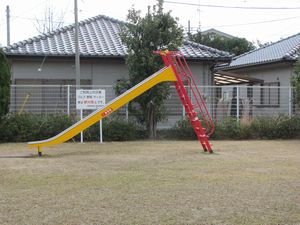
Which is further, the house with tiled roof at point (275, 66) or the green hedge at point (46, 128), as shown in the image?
the house with tiled roof at point (275, 66)

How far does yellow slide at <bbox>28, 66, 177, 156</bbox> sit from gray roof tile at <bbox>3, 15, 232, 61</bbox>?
17.8 ft

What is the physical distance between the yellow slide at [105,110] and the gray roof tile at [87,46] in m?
5.44

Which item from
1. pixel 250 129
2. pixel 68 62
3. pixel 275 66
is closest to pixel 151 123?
pixel 250 129

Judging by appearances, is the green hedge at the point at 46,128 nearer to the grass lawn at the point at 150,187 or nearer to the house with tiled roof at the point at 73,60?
the grass lawn at the point at 150,187

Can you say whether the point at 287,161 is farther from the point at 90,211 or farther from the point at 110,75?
the point at 110,75

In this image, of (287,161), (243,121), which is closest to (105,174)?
(287,161)

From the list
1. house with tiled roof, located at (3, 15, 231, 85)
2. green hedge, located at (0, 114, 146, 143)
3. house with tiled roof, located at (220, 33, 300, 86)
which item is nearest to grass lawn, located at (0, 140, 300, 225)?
green hedge, located at (0, 114, 146, 143)

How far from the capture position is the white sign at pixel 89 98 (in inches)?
514

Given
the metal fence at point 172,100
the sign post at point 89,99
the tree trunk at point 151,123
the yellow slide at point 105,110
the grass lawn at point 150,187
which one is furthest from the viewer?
the metal fence at point 172,100

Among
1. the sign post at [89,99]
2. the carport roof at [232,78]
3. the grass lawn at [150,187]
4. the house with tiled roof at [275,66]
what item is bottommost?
the grass lawn at [150,187]

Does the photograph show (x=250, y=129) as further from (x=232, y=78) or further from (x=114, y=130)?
(x=232, y=78)

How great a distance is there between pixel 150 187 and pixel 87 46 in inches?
437

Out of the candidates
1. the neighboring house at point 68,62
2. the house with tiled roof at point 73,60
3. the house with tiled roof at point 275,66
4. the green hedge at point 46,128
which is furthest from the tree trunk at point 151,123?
the house with tiled roof at point 275,66

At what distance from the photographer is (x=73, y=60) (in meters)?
16.1
